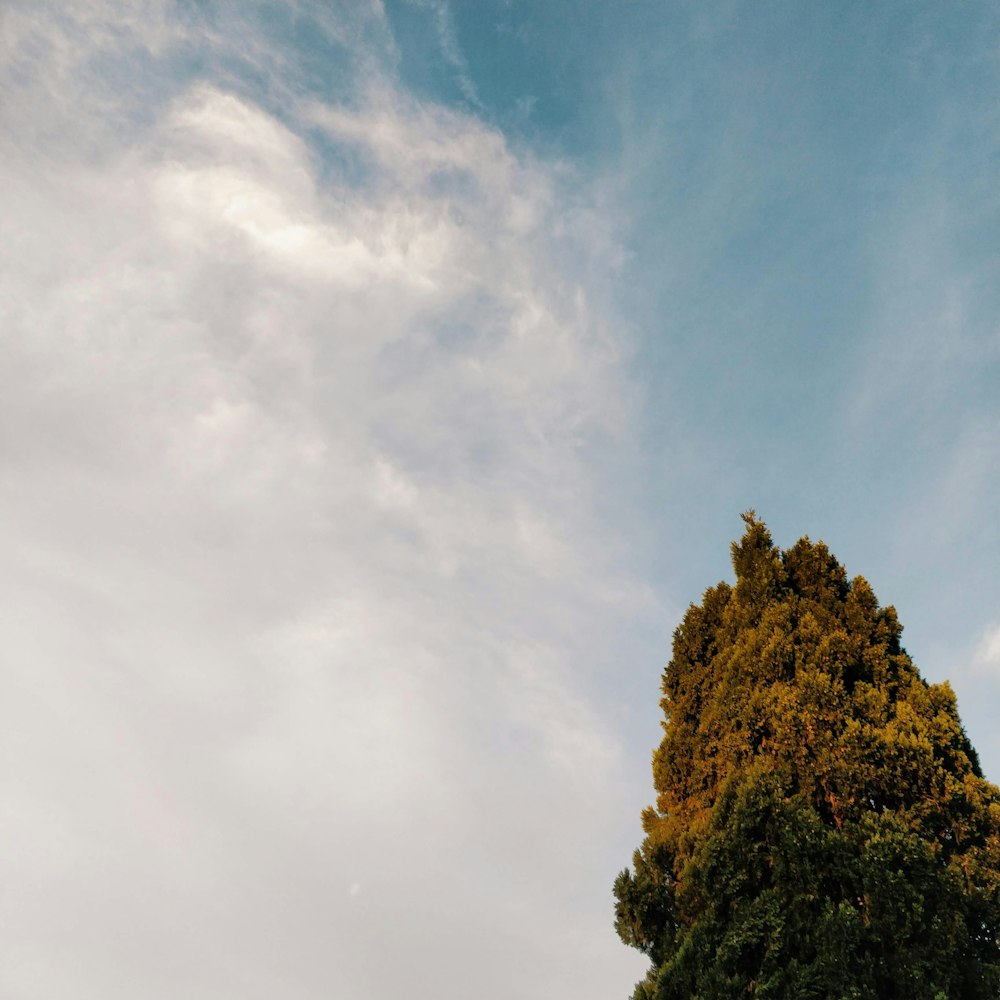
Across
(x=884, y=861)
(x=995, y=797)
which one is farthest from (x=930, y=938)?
(x=995, y=797)

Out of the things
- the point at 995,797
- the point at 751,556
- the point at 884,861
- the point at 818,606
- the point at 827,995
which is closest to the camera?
the point at 827,995

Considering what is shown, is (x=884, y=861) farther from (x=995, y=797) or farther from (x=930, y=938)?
(x=995, y=797)

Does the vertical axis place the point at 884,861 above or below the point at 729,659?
below

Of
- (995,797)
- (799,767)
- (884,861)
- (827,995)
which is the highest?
(799,767)

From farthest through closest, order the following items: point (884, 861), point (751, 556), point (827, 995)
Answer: point (751, 556) < point (884, 861) < point (827, 995)

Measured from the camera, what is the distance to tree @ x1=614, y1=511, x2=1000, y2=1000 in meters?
11.7

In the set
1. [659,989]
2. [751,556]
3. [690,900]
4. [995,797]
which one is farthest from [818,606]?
[659,989]

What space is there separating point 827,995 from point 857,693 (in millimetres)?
5636

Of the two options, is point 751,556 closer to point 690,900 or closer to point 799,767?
point 799,767

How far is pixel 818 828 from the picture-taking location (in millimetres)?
12891

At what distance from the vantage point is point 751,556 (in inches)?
720

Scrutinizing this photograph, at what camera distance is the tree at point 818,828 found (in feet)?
38.5

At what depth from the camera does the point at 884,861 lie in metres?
12.2

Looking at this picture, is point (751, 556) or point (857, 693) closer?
point (857, 693)
